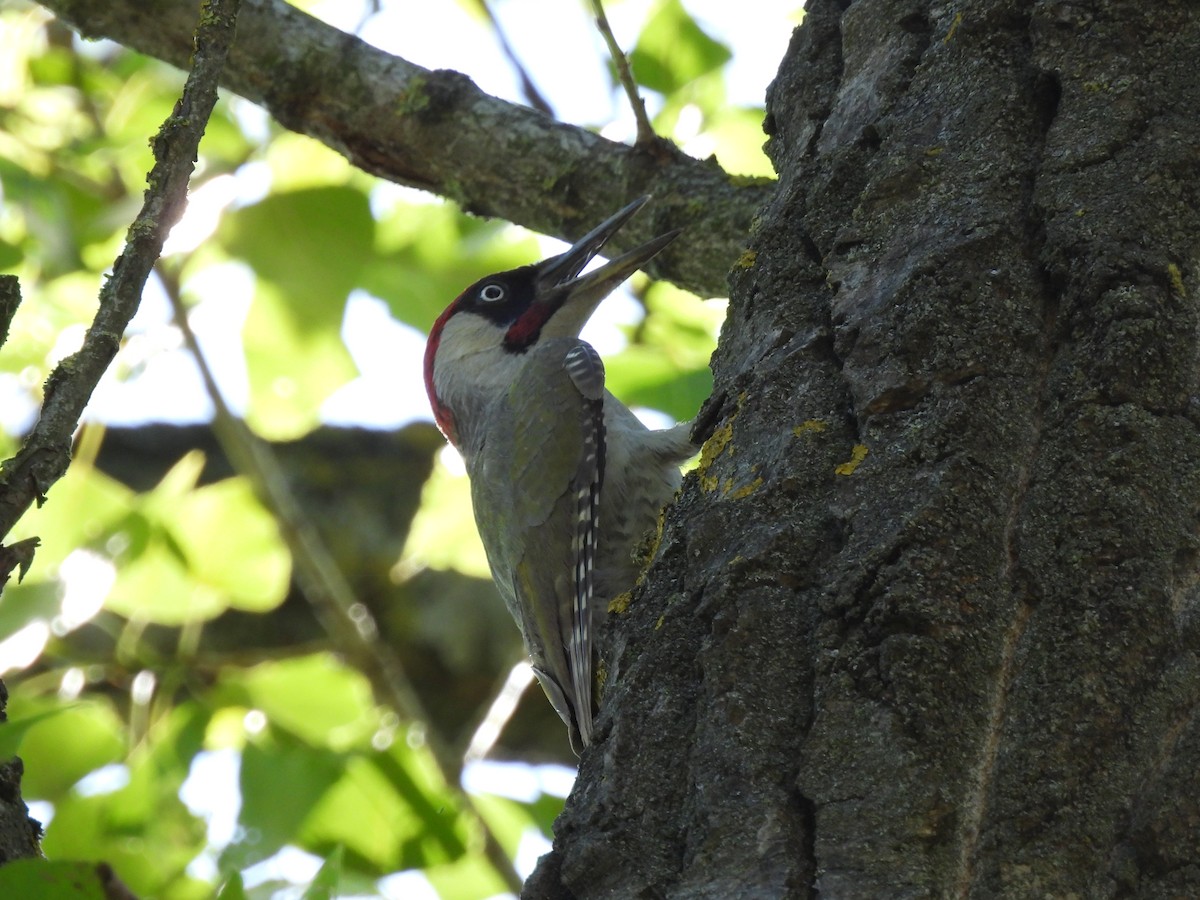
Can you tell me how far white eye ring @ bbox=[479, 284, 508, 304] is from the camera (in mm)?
4719

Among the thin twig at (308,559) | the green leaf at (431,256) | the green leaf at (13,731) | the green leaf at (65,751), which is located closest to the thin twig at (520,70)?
the green leaf at (431,256)

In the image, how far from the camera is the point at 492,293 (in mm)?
4762

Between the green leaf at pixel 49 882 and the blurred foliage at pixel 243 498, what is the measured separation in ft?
5.48

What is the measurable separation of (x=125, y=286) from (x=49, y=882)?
2.55 ft

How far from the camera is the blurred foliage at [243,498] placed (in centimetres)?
296

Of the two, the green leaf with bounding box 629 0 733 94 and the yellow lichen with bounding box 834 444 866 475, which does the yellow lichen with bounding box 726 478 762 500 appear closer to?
the yellow lichen with bounding box 834 444 866 475

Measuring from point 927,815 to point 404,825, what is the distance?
1.88 meters

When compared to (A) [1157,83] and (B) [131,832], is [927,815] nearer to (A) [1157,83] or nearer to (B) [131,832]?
(A) [1157,83]

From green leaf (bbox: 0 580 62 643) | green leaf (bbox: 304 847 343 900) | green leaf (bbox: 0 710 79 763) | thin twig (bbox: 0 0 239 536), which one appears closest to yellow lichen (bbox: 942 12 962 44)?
thin twig (bbox: 0 0 239 536)

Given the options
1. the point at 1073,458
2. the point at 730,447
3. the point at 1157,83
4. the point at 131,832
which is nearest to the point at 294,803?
the point at 131,832

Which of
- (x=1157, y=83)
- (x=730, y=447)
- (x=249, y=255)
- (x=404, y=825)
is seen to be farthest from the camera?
(x=249, y=255)

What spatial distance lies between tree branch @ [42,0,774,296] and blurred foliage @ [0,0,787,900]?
0.24 metres

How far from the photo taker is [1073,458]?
57.7 inches

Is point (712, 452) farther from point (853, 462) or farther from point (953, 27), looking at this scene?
point (953, 27)
